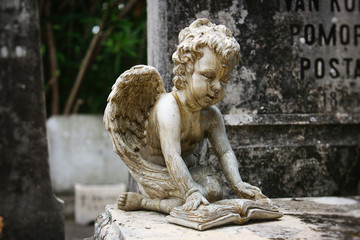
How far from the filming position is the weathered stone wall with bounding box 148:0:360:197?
3.32m

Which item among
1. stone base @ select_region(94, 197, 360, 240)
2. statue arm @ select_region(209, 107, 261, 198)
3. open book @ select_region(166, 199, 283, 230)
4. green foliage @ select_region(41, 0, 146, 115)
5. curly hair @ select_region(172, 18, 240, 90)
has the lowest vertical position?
stone base @ select_region(94, 197, 360, 240)

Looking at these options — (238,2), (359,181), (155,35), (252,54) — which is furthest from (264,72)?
(359,181)

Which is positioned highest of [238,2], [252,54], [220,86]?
[238,2]

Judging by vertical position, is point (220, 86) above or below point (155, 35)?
below

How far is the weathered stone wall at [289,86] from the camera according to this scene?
3324mm

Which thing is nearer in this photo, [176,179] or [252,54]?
[176,179]

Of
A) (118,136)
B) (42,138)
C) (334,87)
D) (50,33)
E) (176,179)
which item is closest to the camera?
(176,179)

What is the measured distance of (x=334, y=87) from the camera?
361 cm

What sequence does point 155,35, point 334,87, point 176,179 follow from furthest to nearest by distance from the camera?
point 334,87, point 155,35, point 176,179

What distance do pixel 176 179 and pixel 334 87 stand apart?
6.11 feet

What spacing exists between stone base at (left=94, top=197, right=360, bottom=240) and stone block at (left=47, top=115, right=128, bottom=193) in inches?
150

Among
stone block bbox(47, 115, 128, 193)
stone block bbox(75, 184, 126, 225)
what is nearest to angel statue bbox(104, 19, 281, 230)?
stone block bbox(75, 184, 126, 225)

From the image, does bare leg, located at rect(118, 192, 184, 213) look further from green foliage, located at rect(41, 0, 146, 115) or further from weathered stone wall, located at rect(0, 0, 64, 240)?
green foliage, located at rect(41, 0, 146, 115)

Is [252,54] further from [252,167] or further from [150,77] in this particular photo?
[150,77]
